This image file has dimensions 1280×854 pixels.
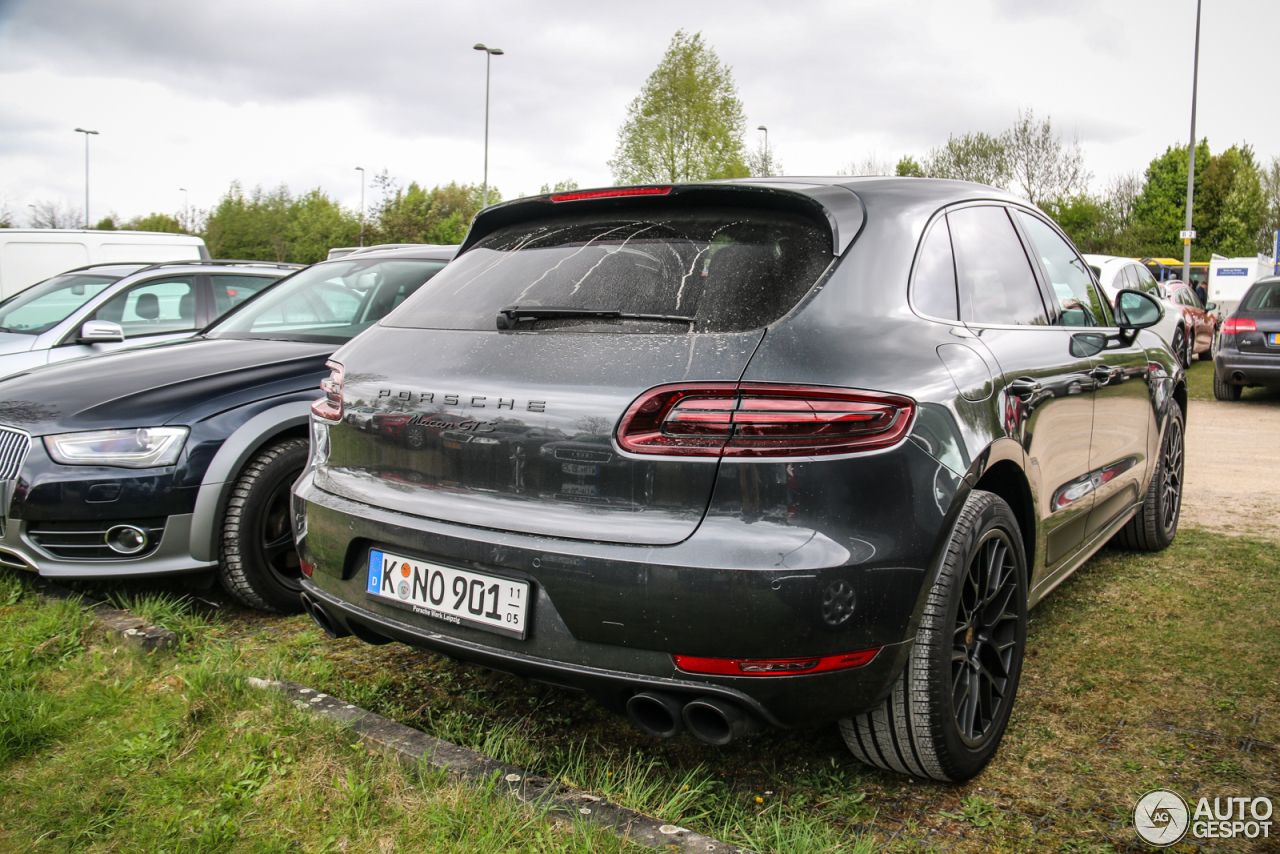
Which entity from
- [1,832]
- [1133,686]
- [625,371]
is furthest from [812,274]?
[1,832]

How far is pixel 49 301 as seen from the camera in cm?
809

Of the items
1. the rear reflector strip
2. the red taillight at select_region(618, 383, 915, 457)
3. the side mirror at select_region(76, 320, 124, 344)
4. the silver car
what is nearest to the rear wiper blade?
the red taillight at select_region(618, 383, 915, 457)

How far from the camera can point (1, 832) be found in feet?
7.68

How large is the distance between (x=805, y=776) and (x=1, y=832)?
204 cm

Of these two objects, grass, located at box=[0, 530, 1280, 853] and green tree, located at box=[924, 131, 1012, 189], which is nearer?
grass, located at box=[0, 530, 1280, 853]

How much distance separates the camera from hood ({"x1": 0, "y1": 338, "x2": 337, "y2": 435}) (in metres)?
3.74

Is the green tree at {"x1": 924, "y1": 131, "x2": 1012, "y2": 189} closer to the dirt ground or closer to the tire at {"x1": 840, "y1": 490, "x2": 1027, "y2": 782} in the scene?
the dirt ground

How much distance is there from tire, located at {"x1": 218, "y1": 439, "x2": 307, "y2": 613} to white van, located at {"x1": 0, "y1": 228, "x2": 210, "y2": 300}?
8.20m

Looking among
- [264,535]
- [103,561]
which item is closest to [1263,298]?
[264,535]

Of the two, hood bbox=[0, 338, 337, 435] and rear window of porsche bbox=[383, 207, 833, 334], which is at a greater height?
rear window of porsche bbox=[383, 207, 833, 334]

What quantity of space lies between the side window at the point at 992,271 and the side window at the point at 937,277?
49 mm

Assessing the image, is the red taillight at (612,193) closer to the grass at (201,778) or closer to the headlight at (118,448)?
the grass at (201,778)

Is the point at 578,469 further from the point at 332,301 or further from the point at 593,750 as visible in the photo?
the point at 332,301
